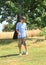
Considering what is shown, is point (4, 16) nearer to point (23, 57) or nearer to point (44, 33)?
point (44, 33)

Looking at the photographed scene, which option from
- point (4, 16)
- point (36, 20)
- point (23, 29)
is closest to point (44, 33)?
point (36, 20)

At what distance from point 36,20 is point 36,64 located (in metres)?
16.0

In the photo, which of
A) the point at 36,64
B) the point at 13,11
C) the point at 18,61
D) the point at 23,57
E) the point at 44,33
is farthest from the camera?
the point at 13,11

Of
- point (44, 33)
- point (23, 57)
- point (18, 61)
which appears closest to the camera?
point (18, 61)

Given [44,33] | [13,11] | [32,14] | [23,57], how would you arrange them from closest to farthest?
[23,57] < [44,33] < [13,11] < [32,14]

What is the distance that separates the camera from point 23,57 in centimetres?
1481

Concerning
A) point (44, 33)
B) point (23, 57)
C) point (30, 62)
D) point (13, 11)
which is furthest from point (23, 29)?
point (13, 11)

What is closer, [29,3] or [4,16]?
[29,3]

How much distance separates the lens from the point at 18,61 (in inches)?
541

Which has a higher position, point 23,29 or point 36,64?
point 23,29

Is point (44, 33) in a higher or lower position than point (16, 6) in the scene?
lower

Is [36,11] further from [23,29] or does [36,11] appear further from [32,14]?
[23,29]

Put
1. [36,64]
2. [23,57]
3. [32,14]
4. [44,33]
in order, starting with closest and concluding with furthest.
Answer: [36,64]
[23,57]
[44,33]
[32,14]

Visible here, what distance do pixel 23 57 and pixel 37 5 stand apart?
16.3 meters
